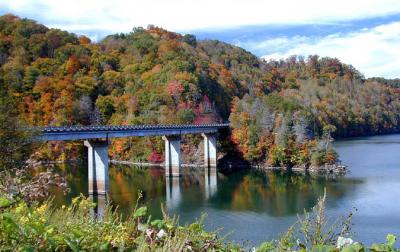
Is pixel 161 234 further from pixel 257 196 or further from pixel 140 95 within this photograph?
pixel 140 95

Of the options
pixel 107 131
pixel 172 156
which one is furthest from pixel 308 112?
pixel 107 131

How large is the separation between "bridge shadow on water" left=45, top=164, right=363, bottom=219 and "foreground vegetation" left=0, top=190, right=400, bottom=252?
2128cm

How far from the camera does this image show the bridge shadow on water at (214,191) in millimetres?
33500

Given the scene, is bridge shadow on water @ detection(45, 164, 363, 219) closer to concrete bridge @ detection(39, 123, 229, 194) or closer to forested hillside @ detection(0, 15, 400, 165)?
concrete bridge @ detection(39, 123, 229, 194)

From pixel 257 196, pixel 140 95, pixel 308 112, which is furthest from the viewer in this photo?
pixel 140 95

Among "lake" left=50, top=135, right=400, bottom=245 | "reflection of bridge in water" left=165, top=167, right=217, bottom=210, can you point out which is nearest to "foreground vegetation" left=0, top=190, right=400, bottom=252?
"lake" left=50, top=135, right=400, bottom=245

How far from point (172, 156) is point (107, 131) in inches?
472

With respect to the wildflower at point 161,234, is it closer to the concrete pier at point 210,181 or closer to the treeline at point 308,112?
the concrete pier at point 210,181

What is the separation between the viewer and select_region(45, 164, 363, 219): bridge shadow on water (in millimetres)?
33500

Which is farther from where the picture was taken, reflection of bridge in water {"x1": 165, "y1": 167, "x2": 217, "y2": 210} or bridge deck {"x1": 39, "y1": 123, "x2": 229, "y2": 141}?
bridge deck {"x1": 39, "y1": 123, "x2": 229, "y2": 141}

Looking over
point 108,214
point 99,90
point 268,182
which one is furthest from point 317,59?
point 108,214

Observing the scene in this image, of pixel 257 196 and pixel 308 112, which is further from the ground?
pixel 308 112

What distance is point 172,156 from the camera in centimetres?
5453

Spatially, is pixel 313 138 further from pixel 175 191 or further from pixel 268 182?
pixel 175 191
